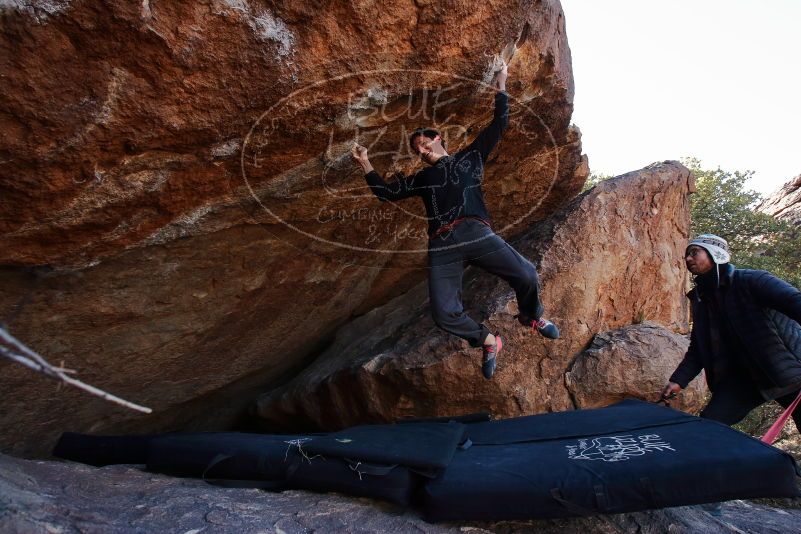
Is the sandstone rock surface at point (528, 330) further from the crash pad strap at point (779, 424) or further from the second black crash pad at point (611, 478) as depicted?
the second black crash pad at point (611, 478)

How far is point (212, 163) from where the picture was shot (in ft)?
12.6

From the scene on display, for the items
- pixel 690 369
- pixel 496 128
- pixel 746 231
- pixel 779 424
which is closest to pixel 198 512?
pixel 496 128

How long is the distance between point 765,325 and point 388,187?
273cm

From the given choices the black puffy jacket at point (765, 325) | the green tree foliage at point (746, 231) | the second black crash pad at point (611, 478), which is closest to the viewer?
the second black crash pad at point (611, 478)

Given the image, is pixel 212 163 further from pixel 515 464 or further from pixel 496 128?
pixel 515 464

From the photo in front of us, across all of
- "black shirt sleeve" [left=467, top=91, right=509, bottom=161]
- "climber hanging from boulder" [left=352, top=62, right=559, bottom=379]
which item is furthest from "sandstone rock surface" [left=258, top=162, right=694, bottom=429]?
"black shirt sleeve" [left=467, top=91, right=509, bottom=161]

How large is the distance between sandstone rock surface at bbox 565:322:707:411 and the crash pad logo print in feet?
6.85

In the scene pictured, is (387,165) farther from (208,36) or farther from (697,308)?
(697,308)

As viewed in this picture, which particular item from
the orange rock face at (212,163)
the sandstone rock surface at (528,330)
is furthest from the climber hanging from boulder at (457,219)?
the sandstone rock surface at (528,330)

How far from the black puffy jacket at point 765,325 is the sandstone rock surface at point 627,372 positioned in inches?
46.3

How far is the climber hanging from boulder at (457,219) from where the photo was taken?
4.11 m

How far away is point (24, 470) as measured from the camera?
2938 millimetres

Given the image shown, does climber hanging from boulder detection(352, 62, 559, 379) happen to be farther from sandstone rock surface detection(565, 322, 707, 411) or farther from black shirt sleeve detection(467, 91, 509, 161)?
sandstone rock surface detection(565, 322, 707, 411)

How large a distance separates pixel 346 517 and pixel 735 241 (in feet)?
36.2
